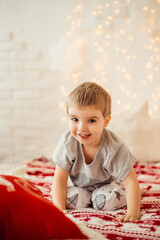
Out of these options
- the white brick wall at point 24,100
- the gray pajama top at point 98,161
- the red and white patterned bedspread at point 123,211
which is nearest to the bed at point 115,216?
the red and white patterned bedspread at point 123,211

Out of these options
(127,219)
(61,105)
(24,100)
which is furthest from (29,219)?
(24,100)

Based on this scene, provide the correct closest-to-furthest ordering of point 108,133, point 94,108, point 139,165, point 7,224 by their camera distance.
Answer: point 7,224, point 94,108, point 108,133, point 139,165

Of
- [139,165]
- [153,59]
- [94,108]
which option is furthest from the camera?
[153,59]

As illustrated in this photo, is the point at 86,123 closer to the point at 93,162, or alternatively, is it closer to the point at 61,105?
the point at 93,162

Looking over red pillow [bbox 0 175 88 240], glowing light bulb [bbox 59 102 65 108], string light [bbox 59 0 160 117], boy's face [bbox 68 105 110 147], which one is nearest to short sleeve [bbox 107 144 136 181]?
boy's face [bbox 68 105 110 147]

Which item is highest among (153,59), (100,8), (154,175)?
(100,8)

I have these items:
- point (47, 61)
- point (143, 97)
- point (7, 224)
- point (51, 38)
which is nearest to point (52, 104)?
point (47, 61)

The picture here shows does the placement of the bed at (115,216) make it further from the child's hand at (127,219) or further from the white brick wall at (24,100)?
the white brick wall at (24,100)

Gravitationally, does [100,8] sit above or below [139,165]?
above

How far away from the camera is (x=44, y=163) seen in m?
1.92

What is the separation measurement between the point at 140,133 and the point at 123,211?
892 millimetres

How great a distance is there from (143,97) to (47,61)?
2.77 feet

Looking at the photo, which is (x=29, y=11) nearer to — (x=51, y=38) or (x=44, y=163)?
(x=51, y=38)

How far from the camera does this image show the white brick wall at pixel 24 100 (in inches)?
95.7
